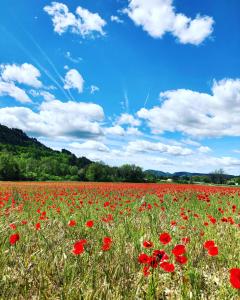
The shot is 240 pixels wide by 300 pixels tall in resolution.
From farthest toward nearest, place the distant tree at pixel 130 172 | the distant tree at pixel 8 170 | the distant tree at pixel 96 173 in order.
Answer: the distant tree at pixel 130 172
the distant tree at pixel 96 173
the distant tree at pixel 8 170

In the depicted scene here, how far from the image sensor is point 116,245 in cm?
424

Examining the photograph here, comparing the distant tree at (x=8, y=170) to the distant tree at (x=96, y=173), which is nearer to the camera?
the distant tree at (x=8, y=170)

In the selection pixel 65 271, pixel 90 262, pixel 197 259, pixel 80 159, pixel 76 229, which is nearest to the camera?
pixel 65 271

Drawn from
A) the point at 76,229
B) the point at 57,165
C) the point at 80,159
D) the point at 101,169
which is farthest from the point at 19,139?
the point at 76,229

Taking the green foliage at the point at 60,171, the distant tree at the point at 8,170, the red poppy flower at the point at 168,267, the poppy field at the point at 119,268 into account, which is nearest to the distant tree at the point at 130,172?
the green foliage at the point at 60,171

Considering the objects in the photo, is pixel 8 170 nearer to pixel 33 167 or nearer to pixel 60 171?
pixel 33 167

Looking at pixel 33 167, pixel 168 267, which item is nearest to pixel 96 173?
pixel 33 167

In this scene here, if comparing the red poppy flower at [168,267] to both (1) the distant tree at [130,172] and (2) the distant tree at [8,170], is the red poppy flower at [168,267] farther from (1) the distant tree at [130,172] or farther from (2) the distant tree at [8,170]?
(1) the distant tree at [130,172]

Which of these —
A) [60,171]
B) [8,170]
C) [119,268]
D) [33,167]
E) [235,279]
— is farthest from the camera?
[60,171]

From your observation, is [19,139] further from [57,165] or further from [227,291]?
[227,291]

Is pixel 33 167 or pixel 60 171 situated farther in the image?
pixel 60 171

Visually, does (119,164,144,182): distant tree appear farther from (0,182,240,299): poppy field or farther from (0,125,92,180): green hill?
(0,182,240,299): poppy field

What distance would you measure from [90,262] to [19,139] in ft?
657

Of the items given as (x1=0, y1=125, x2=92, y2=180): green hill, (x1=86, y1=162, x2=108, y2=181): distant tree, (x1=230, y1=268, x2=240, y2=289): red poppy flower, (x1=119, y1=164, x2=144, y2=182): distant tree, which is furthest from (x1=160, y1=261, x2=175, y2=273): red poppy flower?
(x1=119, y1=164, x2=144, y2=182): distant tree
